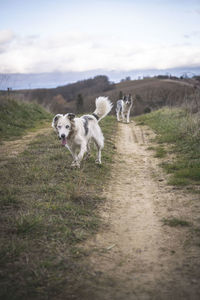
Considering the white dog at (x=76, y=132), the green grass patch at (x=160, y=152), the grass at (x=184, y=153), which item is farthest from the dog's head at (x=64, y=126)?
the green grass patch at (x=160, y=152)

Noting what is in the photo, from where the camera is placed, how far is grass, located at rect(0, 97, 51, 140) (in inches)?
471

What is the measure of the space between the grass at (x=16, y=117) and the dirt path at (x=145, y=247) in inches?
305

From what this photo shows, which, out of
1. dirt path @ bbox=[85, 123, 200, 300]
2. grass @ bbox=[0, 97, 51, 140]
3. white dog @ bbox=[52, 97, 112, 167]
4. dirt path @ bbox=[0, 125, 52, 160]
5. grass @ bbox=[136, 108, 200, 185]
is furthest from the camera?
grass @ bbox=[0, 97, 51, 140]

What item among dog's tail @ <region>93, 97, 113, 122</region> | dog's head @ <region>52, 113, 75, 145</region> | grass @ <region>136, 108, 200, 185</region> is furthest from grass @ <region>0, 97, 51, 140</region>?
grass @ <region>136, 108, 200, 185</region>

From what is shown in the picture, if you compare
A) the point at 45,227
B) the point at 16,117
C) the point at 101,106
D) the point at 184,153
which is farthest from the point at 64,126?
the point at 16,117

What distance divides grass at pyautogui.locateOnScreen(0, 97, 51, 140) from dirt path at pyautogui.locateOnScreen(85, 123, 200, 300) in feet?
25.4

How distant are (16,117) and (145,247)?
12996 millimetres

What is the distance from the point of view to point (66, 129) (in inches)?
245

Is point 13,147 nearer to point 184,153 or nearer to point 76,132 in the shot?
point 76,132

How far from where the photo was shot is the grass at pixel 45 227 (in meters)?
2.51

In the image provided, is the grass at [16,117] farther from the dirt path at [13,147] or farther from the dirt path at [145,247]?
the dirt path at [145,247]

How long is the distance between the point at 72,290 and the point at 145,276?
778mm

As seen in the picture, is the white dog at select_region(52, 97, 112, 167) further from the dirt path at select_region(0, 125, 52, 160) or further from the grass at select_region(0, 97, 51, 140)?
the grass at select_region(0, 97, 51, 140)

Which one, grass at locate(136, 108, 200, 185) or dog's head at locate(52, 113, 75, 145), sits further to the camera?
dog's head at locate(52, 113, 75, 145)
